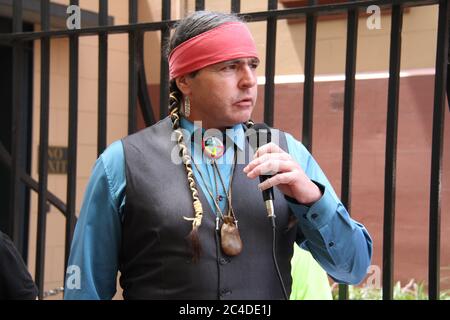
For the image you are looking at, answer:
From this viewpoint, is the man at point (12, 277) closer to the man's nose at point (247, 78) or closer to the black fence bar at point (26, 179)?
the black fence bar at point (26, 179)

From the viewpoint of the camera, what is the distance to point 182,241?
1749mm

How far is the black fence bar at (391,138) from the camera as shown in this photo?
2465 mm

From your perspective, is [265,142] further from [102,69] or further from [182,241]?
[102,69]

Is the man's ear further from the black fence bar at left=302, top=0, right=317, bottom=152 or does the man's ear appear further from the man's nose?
the black fence bar at left=302, top=0, right=317, bottom=152

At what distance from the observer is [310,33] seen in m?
2.61

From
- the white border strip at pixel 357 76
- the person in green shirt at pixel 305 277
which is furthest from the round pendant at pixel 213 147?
the white border strip at pixel 357 76

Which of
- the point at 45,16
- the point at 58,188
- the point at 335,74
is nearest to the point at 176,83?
the point at 45,16

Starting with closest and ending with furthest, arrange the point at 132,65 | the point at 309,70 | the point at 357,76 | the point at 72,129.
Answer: the point at 309,70
the point at 132,65
the point at 72,129
the point at 357,76

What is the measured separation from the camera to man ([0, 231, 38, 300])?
2.34m

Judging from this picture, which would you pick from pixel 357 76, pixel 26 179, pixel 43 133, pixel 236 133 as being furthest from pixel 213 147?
pixel 357 76

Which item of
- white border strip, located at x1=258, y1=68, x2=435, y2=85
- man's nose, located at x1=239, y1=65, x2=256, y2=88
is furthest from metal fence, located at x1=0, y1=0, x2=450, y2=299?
white border strip, located at x1=258, y1=68, x2=435, y2=85

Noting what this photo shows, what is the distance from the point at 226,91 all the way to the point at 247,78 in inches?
2.5

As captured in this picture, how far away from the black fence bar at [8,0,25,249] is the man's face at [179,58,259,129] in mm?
1573
